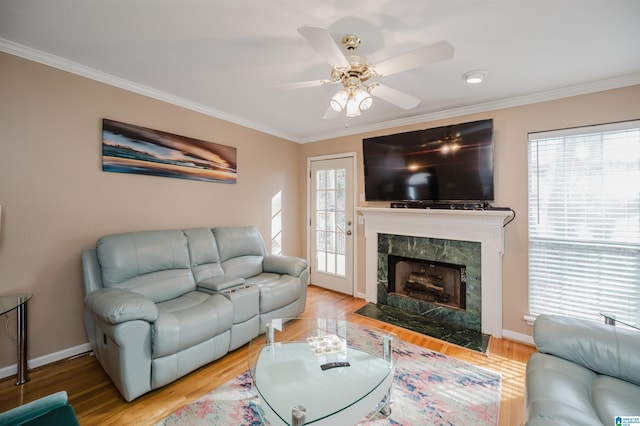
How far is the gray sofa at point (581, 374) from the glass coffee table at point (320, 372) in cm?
72

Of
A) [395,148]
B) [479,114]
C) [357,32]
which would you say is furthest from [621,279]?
[357,32]

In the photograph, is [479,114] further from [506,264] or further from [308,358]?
[308,358]

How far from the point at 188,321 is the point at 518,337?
3.13 metres

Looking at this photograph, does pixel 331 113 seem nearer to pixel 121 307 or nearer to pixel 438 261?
pixel 121 307

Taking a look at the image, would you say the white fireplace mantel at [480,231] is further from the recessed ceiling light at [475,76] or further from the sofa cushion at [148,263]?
the sofa cushion at [148,263]

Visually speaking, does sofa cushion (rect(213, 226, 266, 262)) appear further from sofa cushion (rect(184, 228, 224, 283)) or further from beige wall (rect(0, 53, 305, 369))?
beige wall (rect(0, 53, 305, 369))

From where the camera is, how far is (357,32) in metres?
1.73

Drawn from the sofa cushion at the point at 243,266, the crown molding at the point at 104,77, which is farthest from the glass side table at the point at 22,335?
the crown molding at the point at 104,77

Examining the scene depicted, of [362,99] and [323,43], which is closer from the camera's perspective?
[323,43]

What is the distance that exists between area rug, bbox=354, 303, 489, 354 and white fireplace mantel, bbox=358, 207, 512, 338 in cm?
24

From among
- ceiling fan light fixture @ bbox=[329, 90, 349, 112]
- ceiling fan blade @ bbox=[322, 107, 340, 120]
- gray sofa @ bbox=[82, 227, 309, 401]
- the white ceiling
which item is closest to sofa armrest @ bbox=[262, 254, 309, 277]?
gray sofa @ bbox=[82, 227, 309, 401]

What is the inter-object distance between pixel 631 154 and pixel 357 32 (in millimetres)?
2570

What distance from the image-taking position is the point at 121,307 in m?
1.74

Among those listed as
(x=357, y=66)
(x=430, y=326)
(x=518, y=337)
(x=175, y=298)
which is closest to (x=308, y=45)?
(x=357, y=66)
